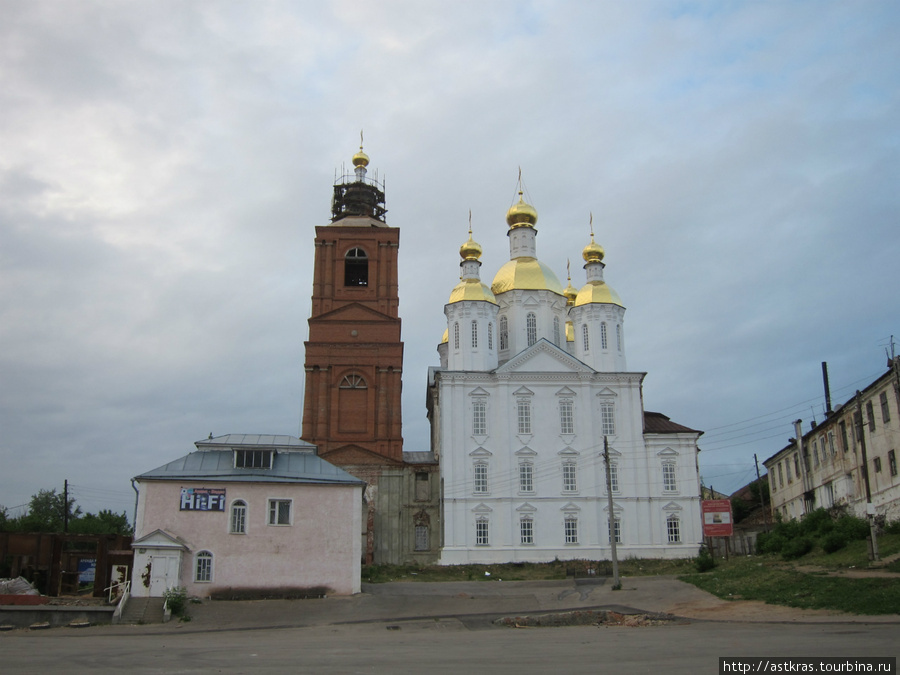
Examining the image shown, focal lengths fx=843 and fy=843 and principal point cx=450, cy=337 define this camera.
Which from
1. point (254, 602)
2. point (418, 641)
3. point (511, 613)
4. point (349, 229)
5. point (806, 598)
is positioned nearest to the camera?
point (418, 641)

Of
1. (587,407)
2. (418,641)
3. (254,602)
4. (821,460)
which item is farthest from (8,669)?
(821,460)

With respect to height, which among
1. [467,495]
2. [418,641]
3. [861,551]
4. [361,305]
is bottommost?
[418,641]

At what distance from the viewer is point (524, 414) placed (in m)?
45.0

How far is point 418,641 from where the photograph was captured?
66.2 ft

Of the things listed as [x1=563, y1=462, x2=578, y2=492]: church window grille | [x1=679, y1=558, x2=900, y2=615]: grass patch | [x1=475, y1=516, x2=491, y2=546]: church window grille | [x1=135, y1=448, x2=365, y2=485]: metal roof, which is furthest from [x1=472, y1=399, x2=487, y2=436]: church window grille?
[x1=679, y1=558, x2=900, y2=615]: grass patch

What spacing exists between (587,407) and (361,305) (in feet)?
48.0

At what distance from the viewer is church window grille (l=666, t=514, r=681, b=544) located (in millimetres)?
43938

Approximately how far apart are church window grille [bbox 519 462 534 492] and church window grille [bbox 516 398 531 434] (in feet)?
5.94

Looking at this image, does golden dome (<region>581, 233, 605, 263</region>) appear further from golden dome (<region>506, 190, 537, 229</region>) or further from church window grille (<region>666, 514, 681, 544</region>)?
church window grille (<region>666, 514, 681, 544</region>)

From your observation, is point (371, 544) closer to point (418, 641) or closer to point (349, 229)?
point (349, 229)

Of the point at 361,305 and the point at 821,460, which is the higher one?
the point at 361,305

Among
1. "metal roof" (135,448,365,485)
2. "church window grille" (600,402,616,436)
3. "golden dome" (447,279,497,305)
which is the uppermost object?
"golden dome" (447,279,497,305)

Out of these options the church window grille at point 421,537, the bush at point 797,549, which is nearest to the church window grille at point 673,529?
the bush at point 797,549

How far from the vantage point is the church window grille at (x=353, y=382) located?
159ft
